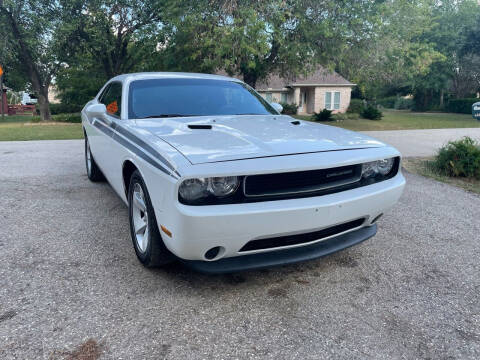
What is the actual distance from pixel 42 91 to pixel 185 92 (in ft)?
70.7

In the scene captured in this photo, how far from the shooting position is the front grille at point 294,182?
7.75ft

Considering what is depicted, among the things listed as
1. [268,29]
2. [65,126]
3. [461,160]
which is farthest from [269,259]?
[65,126]

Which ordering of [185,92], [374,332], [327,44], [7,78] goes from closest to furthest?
[374,332], [185,92], [327,44], [7,78]

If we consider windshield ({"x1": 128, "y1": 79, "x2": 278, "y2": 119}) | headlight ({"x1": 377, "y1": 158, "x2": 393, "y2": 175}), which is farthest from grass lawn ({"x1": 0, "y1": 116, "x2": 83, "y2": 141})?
headlight ({"x1": 377, "y1": 158, "x2": 393, "y2": 175})

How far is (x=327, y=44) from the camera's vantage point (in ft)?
49.0

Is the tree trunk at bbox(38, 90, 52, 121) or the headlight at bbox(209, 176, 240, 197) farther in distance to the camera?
the tree trunk at bbox(38, 90, 52, 121)

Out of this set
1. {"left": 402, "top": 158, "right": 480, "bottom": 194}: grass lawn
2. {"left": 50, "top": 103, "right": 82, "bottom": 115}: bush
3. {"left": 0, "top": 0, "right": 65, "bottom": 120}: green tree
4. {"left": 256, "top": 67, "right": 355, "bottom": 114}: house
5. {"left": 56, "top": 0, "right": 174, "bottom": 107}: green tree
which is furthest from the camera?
{"left": 256, "top": 67, "right": 355, "bottom": 114}: house

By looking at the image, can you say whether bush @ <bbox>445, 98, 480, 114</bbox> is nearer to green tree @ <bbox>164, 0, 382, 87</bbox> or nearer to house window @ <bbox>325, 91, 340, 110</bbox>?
house window @ <bbox>325, 91, 340, 110</bbox>

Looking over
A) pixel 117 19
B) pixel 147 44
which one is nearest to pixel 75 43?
pixel 117 19

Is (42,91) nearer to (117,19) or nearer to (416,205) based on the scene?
(117,19)

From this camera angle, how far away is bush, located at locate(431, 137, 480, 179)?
6562 millimetres

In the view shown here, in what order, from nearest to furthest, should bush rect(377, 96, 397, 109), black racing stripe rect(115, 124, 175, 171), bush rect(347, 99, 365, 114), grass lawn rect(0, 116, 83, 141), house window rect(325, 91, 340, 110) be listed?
black racing stripe rect(115, 124, 175, 171) < grass lawn rect(0, 116, 83, 141) < bush rect(347, 99, 365, 114) < house window rect(325, 91, 340, 110) < bush rect(377, 96, 397, 109)

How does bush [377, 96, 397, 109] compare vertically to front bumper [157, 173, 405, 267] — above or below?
below

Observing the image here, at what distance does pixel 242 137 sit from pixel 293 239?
80cm
